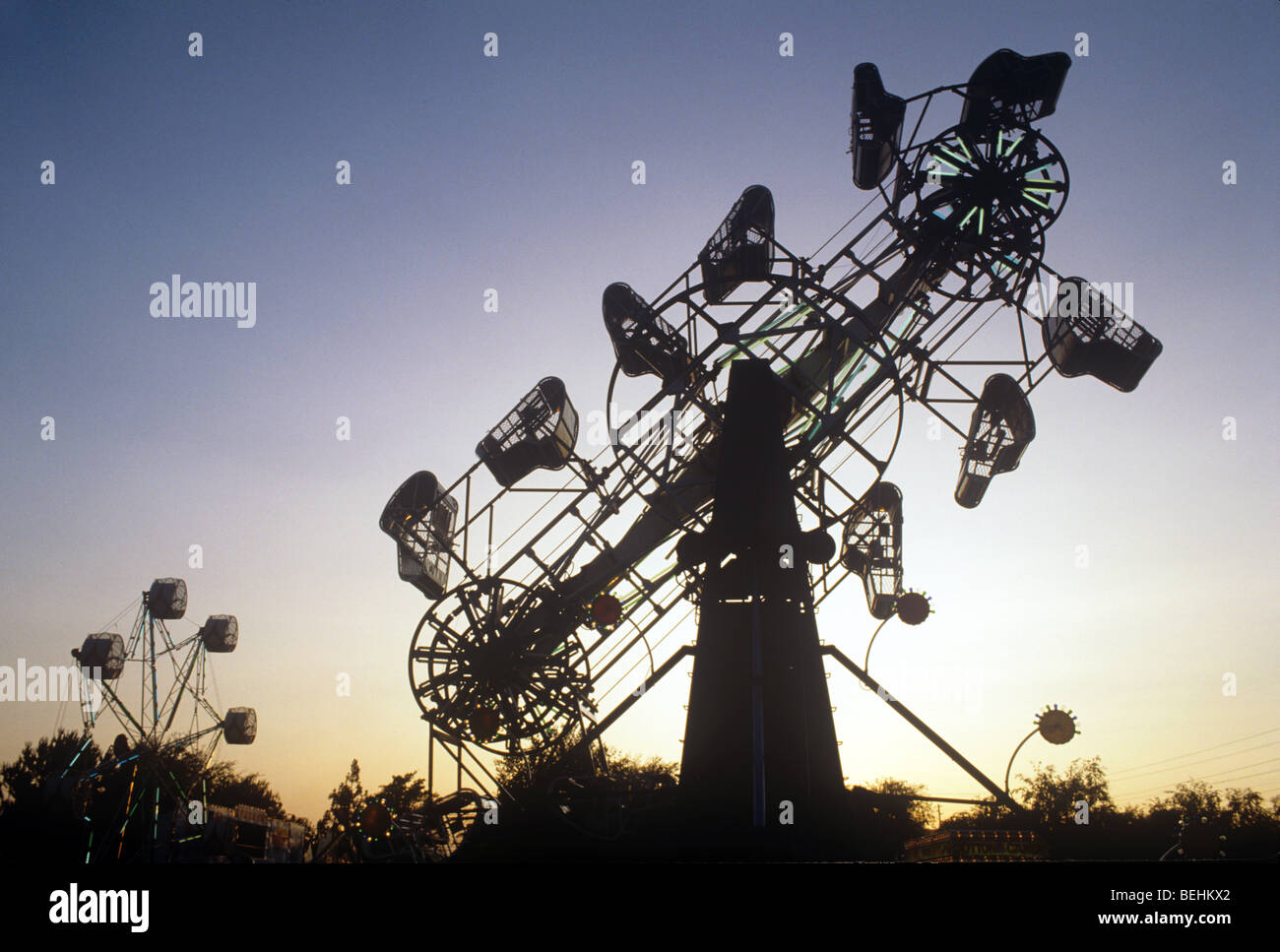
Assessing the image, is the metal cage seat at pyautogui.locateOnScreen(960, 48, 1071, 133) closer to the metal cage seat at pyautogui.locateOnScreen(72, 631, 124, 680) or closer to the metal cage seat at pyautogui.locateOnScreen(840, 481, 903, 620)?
the metal cage seat at pyautogui.locateOnScreen(840, 481, 903, 620)

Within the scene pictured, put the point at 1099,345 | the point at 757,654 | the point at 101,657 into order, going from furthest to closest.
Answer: the point at 101,657, the point at 1099,345, the point at 757,654

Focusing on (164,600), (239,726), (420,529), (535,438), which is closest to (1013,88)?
(535,438)

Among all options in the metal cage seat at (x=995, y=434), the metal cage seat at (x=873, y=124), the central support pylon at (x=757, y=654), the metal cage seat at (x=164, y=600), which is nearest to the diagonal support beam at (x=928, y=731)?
the central support pylon at (x=757, y=654)

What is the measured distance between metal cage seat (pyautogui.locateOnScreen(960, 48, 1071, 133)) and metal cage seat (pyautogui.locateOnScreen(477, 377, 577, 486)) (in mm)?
13628

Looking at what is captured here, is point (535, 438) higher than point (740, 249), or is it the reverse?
point (740, 249)

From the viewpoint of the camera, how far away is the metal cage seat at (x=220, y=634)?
5338 centimetres

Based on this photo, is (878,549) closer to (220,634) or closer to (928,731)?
(928,731)

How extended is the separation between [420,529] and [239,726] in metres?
37.2

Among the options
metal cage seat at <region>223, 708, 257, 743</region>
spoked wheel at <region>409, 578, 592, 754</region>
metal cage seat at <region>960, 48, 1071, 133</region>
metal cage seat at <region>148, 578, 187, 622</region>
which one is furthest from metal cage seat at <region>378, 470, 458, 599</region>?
metal cage seat at <region>223, 708, 257, 743</region>

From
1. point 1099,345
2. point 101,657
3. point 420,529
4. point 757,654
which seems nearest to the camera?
point 757,654

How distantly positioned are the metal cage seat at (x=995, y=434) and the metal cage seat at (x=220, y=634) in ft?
158

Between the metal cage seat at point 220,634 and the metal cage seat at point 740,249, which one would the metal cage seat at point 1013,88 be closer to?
the metal cage seat at point 740,249

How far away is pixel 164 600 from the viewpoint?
5091 centimetres
